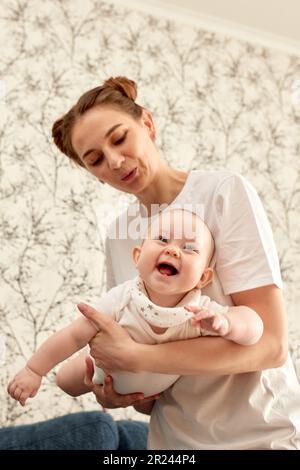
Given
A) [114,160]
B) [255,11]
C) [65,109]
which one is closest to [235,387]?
[114,160]

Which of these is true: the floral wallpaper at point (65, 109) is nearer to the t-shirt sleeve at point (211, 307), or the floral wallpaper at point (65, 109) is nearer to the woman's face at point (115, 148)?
the woman's face at point (115, 148)

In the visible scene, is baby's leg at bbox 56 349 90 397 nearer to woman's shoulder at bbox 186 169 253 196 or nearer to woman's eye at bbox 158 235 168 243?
woman's eye at bbox 158 235 168 243

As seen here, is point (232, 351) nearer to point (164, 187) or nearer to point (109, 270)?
point (164, 187)

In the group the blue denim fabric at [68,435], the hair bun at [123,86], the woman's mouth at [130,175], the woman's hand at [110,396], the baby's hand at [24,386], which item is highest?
the hair bun at [123,86]

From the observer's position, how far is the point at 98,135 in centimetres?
134

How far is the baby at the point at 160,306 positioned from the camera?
1.13m

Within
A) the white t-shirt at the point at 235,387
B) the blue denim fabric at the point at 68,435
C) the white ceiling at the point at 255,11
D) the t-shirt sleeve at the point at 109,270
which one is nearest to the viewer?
the white t-shirt at the point at 235,387

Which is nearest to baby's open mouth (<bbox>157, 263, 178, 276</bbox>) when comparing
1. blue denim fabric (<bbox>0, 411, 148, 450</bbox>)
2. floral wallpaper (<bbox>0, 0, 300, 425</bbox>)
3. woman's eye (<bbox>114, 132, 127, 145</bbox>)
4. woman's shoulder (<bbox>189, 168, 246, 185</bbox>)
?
woman's shoulder (<bbox>189, 168, 246, 185</bbox>)

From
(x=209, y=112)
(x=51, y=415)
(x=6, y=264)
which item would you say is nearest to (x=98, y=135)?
(x=6, y=264)

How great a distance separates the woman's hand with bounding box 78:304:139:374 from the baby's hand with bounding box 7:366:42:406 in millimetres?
141

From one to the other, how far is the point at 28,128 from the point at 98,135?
169 centimetres

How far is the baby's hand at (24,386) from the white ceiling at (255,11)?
2.74 metres

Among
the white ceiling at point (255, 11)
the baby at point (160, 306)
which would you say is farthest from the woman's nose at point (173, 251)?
the white ceiling at point (255, 11)

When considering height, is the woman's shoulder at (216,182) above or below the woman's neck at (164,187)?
above
